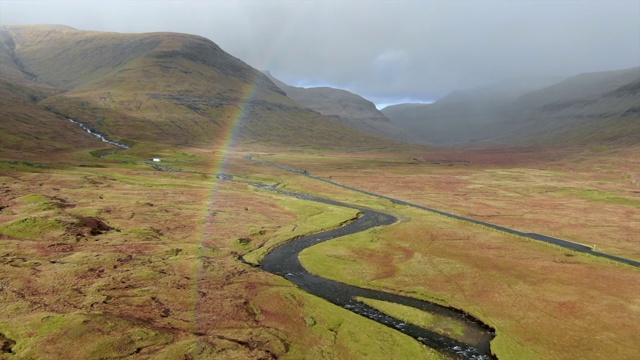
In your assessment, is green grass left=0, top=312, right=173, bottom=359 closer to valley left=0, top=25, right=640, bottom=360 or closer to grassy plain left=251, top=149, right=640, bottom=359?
valley left=0, top=25, right=640, bottom=360

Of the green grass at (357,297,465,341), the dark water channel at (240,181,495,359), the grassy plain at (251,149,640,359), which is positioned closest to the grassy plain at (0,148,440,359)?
the dark water channel at (240,181,495,359)

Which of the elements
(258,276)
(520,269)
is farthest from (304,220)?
(520,269)

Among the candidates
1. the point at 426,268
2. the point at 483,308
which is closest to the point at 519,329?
the point at 483,308

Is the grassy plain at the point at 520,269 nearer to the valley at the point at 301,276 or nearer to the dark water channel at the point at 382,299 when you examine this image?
the valley at the point at 301,276

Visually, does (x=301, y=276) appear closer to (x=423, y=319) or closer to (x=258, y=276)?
(x=258, y=276)

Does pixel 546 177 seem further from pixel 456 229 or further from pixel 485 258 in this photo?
pixel 485 258

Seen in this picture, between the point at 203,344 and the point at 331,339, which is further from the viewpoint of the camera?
the point at 331,339

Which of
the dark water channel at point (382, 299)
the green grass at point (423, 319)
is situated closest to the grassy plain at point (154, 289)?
the dark water channel at point (382, 299)

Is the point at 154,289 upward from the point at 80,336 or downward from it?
downward
